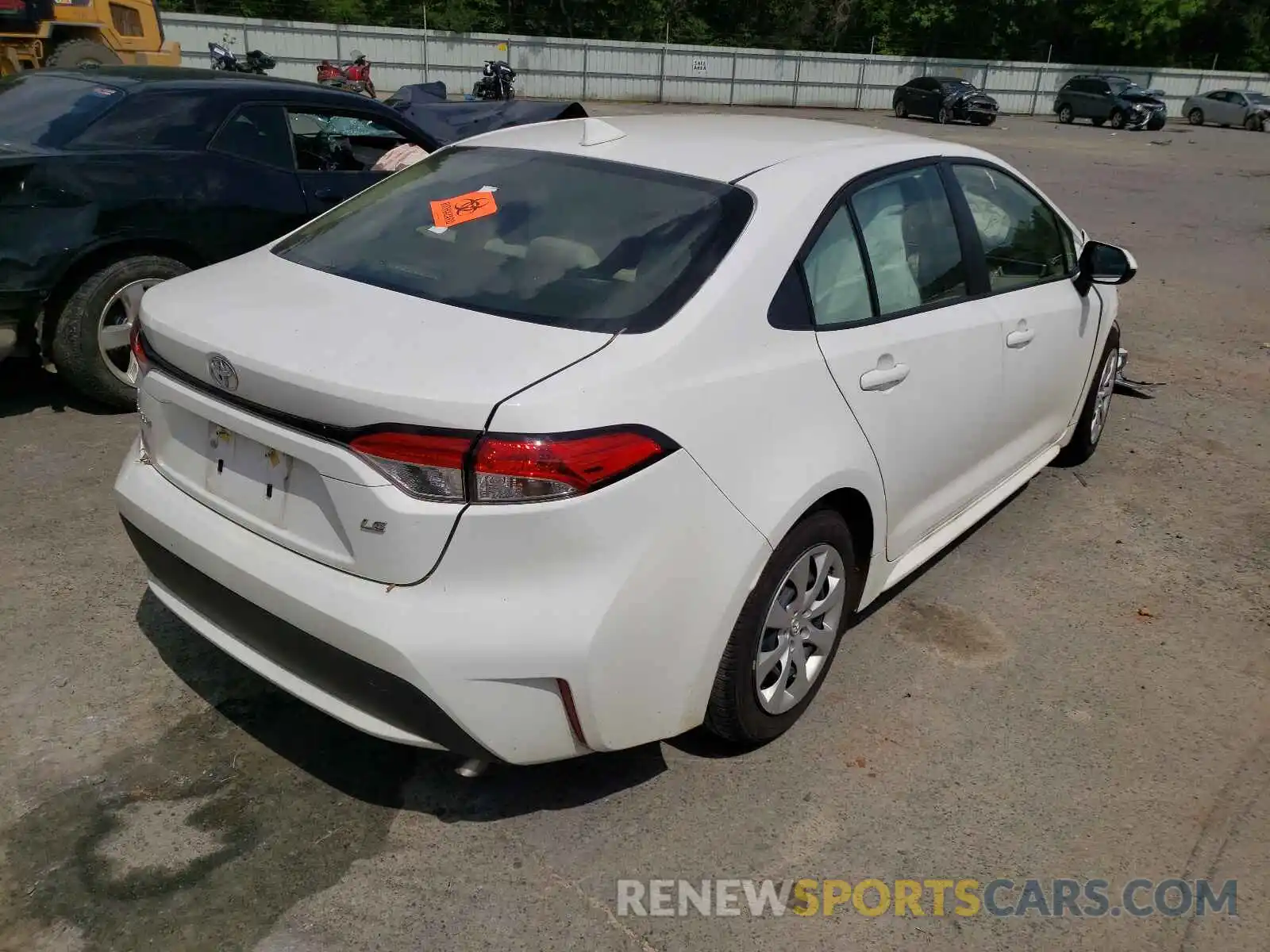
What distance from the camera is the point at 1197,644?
12.7 feet

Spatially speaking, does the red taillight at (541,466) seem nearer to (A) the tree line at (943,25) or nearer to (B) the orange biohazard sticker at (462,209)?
(B) the orange biohazard sticker at (462,209)

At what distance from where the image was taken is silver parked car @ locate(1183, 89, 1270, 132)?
38062 millimetres

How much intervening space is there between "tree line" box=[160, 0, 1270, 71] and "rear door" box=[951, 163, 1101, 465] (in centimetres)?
4275

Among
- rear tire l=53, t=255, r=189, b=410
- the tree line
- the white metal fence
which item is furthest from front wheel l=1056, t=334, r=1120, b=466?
the tree line

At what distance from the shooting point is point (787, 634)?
2994mm

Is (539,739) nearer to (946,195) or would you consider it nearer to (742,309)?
(742,309)

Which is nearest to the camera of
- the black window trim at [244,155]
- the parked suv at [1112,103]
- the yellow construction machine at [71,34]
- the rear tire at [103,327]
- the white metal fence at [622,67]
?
the rear tire at [103,327]

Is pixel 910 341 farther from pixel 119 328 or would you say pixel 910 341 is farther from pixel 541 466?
pixel 119 328

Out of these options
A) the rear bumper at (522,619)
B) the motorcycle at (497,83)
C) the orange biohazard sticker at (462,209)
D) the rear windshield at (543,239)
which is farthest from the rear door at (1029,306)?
the motorcycle at (497,83)

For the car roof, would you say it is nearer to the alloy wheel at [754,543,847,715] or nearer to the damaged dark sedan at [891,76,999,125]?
the alloy wheel at [754,543,847,715]

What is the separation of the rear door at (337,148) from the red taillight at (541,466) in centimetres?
407

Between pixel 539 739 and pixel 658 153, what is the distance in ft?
5.91

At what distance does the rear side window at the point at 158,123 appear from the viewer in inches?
209

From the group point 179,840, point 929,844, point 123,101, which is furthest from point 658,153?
point 123,101
